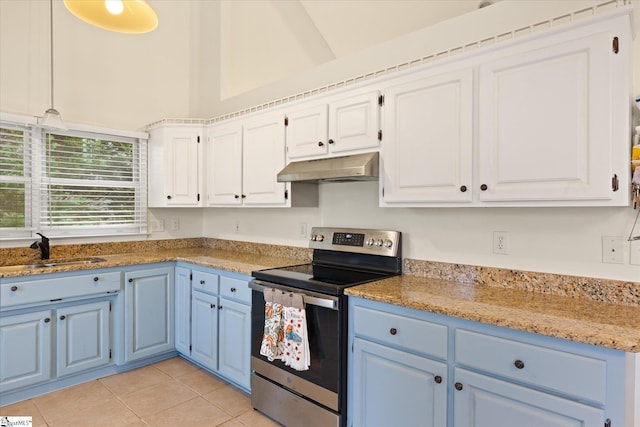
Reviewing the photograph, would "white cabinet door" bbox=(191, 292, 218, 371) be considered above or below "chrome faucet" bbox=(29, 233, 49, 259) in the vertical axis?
below

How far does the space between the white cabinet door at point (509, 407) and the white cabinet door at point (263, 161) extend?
1675mm

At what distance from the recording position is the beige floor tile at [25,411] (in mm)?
2300

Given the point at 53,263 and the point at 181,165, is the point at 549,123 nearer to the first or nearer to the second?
the point at 181,165

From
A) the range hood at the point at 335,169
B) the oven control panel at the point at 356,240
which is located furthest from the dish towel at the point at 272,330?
the range hood at the point at 335,169

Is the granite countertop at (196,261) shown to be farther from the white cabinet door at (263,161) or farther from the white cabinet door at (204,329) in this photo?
the white cabinet door at (263,161)

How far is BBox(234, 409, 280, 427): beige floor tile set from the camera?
229 centimetres

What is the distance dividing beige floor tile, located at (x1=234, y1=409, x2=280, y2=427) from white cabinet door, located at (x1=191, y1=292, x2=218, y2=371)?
→ 0.52 m

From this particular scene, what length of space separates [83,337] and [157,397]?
0.74 meters

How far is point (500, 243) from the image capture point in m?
2.01

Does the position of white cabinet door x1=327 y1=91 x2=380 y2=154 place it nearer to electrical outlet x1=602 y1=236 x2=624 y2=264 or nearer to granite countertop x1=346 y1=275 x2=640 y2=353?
granite countertop x1=346 y1=275 x2=640 y2=353

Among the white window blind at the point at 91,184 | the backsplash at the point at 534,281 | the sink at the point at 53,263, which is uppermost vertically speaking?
the white window blind at the point at 91,184

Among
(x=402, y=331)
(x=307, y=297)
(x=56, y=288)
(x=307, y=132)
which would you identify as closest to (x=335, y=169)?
(x=307, y=132)

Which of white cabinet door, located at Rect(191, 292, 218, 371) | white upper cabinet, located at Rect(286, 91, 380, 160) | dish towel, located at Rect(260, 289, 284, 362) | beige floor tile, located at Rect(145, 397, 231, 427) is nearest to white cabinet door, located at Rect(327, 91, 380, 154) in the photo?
white upper cabinet, located at Rect(286, 91, 380, 160)

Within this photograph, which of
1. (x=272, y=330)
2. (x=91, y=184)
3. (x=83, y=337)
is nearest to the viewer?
(x=272, y=330)
